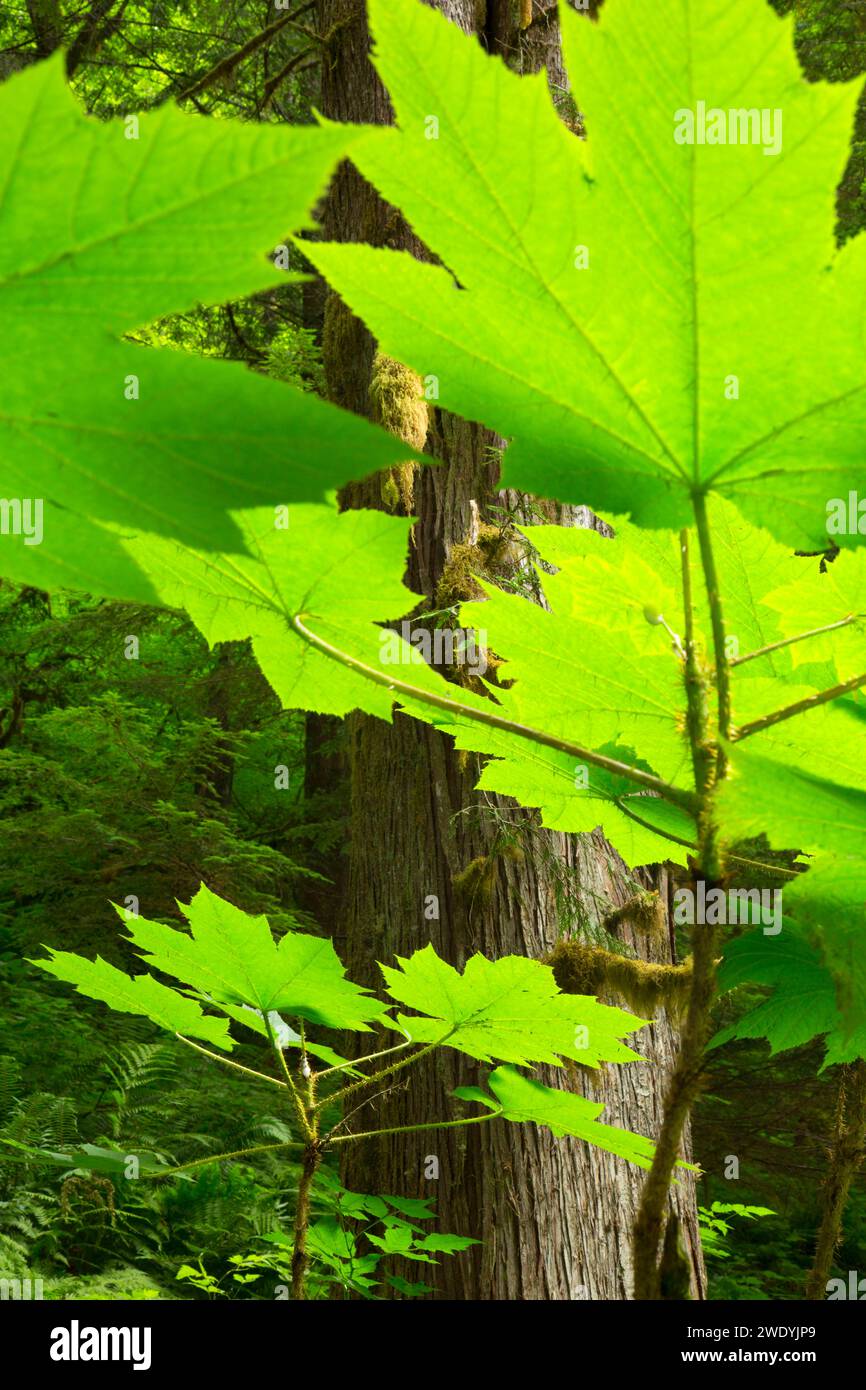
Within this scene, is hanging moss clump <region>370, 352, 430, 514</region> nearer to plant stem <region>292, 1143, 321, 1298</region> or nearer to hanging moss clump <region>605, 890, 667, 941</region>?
hanging moss clump <region>605, 890, 667, 941</region>

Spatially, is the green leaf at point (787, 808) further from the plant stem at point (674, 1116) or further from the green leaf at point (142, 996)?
the green leaf at point (142, 996)

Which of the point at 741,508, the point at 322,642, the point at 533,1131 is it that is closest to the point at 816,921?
the point at 741,508

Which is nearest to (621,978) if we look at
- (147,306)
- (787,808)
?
(787,808)

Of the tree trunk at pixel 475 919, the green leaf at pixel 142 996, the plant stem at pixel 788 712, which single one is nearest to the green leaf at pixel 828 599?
the plant stem at pixel 788 712

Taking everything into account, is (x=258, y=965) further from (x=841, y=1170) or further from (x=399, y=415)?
(x=399, y=415)

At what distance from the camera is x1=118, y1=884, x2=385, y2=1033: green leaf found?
93cm

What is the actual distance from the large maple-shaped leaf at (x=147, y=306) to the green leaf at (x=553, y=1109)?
75 centimetres

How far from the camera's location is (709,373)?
481 millimetres

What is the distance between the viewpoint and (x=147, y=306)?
0.36m

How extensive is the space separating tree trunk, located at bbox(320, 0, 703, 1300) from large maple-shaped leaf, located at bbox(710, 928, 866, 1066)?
1349mm

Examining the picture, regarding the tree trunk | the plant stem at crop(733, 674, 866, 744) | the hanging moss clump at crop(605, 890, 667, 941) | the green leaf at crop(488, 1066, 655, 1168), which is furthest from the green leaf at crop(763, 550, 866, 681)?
the hanging moss clump at crop(605, 890, 667, 941)

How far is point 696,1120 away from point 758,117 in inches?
290

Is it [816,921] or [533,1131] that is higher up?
[816,921]

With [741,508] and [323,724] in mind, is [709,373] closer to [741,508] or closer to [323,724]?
[741,508]
